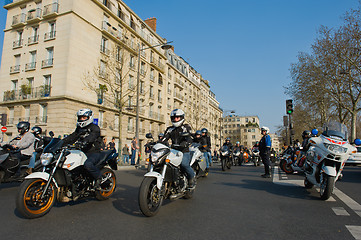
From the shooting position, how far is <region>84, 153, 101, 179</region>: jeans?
416 centimetres

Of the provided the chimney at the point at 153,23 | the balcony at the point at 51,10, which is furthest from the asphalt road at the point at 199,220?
the chimney at the point at 153,23

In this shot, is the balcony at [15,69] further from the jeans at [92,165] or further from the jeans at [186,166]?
the jeans at [186,166]

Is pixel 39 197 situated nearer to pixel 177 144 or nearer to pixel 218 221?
pixel 177 144

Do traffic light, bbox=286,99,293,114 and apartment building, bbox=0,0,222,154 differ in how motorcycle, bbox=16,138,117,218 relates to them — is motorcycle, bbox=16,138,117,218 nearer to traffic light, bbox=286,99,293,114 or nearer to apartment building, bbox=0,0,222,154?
traffic light, bbox=286,99,293,114

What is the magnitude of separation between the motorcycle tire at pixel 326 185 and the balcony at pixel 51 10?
2772cm

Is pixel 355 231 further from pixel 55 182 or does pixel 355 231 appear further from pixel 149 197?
pixel 55 182

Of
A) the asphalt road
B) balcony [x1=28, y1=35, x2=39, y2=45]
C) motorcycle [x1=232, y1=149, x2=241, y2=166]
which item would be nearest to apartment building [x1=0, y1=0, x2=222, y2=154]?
balcony [x1=28, y1=35, x2=39, y2=45]

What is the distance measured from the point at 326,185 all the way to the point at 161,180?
11.0 ft

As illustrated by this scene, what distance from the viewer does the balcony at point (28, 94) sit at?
950 inches

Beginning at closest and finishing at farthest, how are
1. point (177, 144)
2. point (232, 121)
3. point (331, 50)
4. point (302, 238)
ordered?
1. point (302, 238)
2. point (177, 144)
3. point (331, 50)
4. point (232, 121)

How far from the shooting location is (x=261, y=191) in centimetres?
Answer: 611

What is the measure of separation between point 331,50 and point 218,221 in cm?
2529

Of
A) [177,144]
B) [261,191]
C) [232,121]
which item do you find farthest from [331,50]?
[232,121]

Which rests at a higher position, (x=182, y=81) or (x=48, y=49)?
(x=182, y=81)
